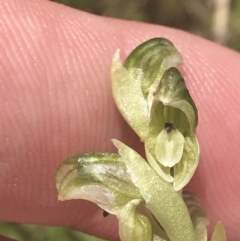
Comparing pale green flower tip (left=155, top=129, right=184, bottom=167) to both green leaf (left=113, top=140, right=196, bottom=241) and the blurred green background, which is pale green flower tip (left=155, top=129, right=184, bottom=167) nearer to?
green leaf (left=113, top=140, right=196, bottom=241)

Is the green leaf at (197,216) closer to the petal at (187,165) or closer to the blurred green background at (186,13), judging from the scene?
the petal at (187,165)

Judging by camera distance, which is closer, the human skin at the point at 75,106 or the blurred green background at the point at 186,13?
the human skin at the point at 75,106

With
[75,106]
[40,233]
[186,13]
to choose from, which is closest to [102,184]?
[75,106]

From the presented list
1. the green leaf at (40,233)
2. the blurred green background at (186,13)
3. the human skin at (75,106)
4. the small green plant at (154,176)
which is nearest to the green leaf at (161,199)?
the small green plant at (154,176)

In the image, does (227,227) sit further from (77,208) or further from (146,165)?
(146,165)

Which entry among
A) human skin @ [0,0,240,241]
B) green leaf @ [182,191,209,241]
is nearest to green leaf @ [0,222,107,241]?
human skin @ [0,0,240,241]

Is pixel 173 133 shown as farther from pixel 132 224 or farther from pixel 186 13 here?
pixel 186 13
